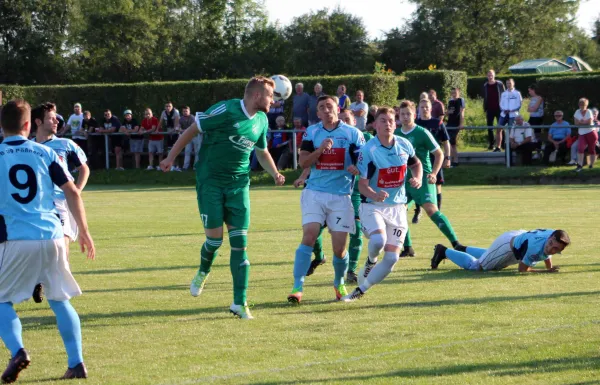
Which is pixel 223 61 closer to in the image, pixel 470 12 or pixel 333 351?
pixel 470 12

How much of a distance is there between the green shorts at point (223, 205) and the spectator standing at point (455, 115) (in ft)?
58.0

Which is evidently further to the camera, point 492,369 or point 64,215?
point 64,215

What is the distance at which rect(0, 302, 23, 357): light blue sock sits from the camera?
6.01 meters

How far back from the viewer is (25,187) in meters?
6.12

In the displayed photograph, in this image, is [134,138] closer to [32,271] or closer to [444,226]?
[444,226]

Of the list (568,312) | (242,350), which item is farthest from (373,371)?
(568,312)

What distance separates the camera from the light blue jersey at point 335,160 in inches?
356

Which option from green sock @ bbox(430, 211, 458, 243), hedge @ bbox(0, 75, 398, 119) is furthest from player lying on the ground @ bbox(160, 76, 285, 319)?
hedge @ bbox(0, 75, 398, 119)

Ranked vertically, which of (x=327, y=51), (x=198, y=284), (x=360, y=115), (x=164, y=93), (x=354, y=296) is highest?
(x=327, y=51)

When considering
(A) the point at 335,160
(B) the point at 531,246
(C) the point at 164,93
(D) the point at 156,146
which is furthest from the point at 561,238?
(C) the point at 164,93

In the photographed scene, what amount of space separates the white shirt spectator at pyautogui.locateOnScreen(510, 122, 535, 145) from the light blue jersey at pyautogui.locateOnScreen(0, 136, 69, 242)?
20.6 metres

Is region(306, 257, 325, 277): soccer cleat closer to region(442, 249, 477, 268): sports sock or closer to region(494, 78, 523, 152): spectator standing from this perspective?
region(442, 249, 477, 268): sports sock

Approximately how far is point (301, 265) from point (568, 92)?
21.5 m

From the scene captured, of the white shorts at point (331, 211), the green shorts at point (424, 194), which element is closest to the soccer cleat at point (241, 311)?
the white shorts at point (331, 211)
